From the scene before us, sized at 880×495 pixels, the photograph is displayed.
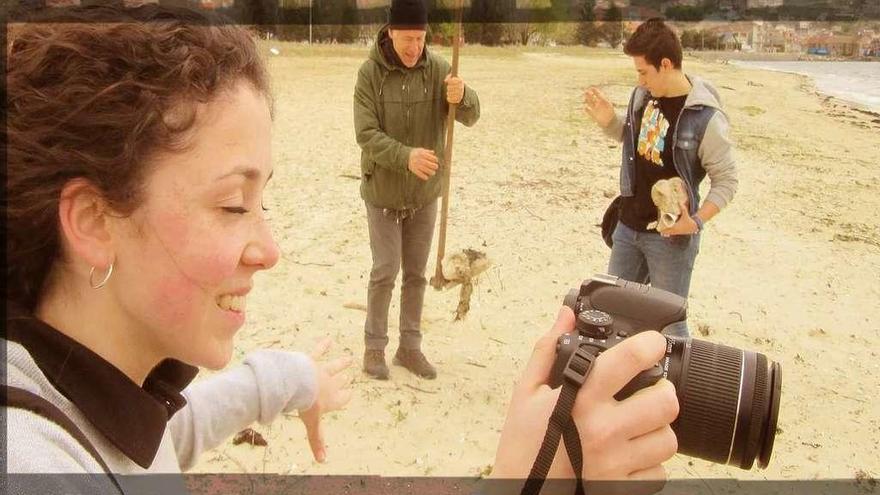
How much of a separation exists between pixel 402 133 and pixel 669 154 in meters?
1.23

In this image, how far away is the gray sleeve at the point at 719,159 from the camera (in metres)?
3.00

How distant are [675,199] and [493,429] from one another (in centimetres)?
138

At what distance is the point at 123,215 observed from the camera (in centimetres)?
85

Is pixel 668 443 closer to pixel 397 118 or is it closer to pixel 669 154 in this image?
pixel 669 154

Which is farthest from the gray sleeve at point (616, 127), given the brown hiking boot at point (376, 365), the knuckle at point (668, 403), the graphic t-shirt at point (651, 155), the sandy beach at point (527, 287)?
the knuckle at point (668, 403)

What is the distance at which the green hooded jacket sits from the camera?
3332 millimetres

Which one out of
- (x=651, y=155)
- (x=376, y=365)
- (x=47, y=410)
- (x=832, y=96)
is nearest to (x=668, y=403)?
(x=47, y=410)

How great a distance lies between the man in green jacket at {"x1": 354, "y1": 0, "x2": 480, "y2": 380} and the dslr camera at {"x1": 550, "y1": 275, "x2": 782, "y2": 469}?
192 cm

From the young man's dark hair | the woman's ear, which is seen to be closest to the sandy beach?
the woman's ear

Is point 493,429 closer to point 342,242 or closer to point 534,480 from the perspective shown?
point 534,480

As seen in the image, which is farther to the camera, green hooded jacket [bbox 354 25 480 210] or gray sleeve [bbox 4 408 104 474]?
green hooded jacket [bbox 354 25 480 210]

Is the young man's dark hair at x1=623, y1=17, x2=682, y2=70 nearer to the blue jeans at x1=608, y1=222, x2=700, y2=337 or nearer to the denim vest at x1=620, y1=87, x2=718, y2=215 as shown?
the denim vest at x1=620, y1=87, x2=718, y2=215

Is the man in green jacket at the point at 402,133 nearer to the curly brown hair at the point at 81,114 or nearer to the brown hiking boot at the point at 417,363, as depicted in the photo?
the brown hiking boot at the point at 417,363

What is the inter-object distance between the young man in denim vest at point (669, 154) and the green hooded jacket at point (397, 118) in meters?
0.82
